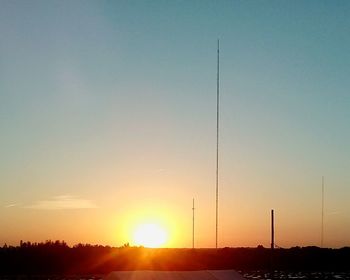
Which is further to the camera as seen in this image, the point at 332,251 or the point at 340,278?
the point at 332,251

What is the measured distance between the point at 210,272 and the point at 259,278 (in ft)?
96.0

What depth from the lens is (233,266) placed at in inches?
2876

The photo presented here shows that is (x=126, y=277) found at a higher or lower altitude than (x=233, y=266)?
higher

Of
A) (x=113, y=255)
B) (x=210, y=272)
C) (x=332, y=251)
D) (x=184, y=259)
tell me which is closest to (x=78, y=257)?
(x=113, y=255)

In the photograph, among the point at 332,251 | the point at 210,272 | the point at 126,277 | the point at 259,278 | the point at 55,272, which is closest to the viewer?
the point at 126,277

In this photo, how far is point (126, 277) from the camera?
72.9 ft

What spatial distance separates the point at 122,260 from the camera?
72250 millimetres

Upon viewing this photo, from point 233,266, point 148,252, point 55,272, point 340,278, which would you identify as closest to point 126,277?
point 340,278

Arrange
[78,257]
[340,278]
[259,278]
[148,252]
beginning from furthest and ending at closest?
[148,252]
[78,257]
[340,278]
[259,278]

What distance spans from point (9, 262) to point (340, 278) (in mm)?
33684

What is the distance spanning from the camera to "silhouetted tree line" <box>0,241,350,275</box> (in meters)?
65.2

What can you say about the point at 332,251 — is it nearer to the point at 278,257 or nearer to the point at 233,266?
the point at 278,257

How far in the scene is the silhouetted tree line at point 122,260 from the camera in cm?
6519

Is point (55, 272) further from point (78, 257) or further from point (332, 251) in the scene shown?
point (332, 251)
